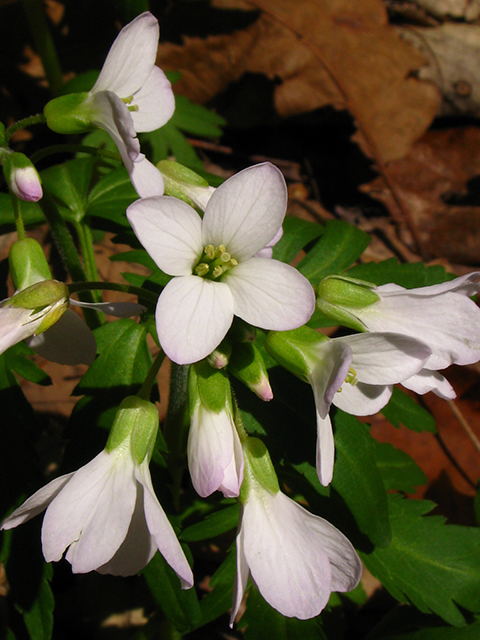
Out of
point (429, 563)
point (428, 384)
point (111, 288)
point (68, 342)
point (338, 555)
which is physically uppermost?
point (111, 288)

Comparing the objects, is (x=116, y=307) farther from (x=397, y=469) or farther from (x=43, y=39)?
(x=43, y=39)

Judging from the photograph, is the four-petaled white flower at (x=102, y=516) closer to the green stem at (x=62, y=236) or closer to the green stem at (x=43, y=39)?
the green stem at (x=62, y=236)

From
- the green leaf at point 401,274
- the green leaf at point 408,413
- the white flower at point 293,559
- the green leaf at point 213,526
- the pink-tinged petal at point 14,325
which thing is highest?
the pink-tinged petal at point 14,325

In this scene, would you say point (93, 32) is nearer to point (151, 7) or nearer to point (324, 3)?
point (151, 7)

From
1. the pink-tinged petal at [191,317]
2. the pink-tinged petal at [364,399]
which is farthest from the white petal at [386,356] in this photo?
the pink-tinged petal at [191,317]

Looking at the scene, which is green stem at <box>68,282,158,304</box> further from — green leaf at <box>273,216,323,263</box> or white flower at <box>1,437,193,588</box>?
green leaf at <box>273,216,323,263</box>

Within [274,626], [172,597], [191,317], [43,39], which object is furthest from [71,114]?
[43,39]

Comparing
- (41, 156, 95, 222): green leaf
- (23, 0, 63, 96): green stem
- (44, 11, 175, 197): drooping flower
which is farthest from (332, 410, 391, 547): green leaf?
(23, 0, 63, 96): green stem
